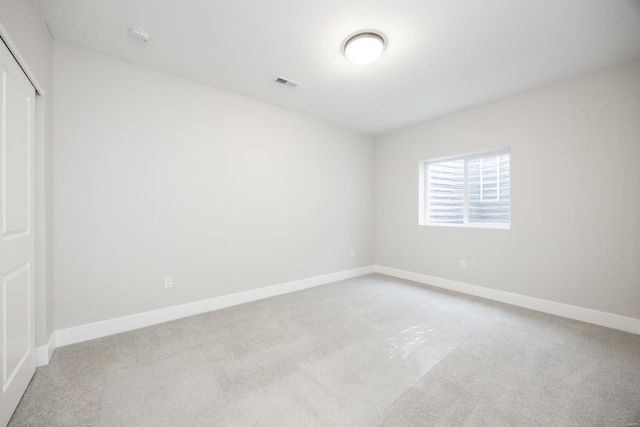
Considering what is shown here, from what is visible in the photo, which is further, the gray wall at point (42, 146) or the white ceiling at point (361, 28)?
the white ceiling at point (361, 28)

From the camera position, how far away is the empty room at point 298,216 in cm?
157

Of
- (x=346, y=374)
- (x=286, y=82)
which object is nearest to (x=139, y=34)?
(x=286, y=82)

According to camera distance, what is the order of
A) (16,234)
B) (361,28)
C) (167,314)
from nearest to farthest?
(16,234) < (361,28) < (167,314)

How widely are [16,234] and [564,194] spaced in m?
4.79

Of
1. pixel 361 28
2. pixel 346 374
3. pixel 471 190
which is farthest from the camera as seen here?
pixel 471 190

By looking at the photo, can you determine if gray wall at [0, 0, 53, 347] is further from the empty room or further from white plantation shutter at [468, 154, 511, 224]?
white plantation shutter at [468, 154, 511, 224]

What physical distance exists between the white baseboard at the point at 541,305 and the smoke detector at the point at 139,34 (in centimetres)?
452

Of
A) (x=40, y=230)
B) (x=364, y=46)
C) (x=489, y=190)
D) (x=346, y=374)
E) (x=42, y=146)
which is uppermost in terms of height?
(x=364, y=46)

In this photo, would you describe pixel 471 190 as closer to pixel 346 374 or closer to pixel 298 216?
pixel 298 216

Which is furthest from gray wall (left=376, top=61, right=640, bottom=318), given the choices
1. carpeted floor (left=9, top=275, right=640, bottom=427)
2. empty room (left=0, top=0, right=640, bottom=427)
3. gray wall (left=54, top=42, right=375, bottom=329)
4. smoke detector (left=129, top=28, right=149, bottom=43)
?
smoke detector (left=129, top=28, right=149, bottom=43)

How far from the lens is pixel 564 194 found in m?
2.85

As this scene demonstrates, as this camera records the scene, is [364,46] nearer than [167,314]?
Yes

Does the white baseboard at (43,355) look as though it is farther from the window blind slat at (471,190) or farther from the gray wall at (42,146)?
the window blind slat at (471,190)

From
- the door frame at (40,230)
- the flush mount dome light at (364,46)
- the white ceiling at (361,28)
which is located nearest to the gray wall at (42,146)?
the door frame at (40,230)
